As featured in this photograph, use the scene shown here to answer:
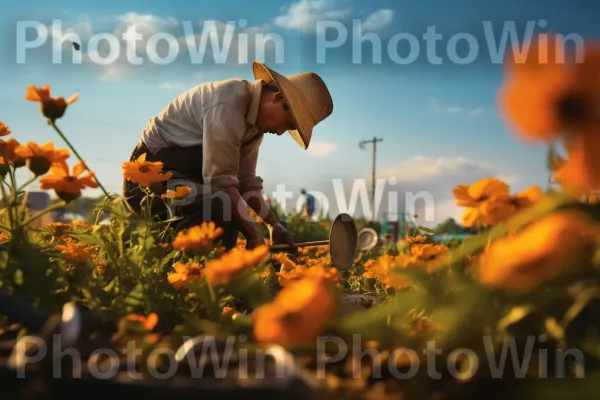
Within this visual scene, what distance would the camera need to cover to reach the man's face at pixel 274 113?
289cm

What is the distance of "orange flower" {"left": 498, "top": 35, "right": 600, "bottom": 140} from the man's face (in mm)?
2233

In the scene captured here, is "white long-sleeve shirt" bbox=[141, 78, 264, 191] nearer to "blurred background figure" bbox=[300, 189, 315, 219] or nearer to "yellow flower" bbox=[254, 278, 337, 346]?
"yellow flower" bbox=[254, 278, 337, 346]

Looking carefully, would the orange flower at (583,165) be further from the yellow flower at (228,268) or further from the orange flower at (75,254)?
the orange flower at (75,254)

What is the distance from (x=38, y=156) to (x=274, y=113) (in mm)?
1815

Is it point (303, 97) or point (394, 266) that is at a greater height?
point (303, 97)

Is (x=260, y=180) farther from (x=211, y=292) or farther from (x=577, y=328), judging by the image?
(x=577, y=328)

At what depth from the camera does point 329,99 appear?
3.27 m

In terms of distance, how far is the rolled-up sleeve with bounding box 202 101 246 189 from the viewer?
2.73 metres

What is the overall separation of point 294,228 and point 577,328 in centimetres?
625

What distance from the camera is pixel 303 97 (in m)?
3.04

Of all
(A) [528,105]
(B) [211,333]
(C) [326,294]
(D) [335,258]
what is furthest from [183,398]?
(D) [335,258]

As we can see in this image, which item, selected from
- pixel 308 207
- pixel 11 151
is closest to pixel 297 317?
pixel 11 151

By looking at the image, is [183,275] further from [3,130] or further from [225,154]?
[225,154]

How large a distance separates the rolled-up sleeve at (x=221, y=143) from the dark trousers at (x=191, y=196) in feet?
0.29
